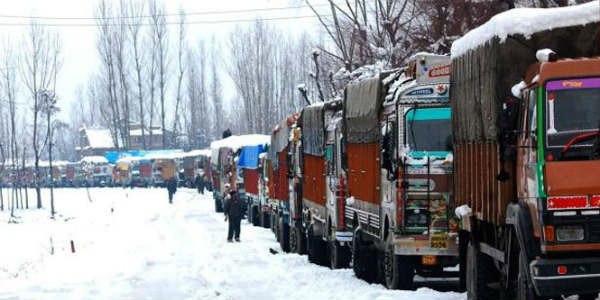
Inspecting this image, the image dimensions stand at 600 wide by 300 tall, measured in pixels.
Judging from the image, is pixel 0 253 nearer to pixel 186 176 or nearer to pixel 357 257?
pixel 357 257

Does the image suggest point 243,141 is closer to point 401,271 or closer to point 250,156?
point 250,156

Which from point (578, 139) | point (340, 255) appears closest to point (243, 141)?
point (340, 255)

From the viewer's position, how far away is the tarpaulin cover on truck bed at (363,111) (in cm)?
1931

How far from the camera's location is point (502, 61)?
12.3 meters

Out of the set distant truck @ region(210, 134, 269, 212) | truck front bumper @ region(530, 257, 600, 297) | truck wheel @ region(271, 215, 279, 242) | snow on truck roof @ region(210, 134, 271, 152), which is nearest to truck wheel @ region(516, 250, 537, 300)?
truck front bumper @ region(530, 257, 600, 297)

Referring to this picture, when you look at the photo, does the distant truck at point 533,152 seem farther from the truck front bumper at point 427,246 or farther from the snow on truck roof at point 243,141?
the snow on truck roof at point 243,141

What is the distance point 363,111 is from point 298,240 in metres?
9.91

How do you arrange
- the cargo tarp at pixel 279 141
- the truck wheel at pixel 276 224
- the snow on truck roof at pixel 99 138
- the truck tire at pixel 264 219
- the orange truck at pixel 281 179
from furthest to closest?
the snow on truck roof at pixel 99 138 → the truck tire at pixel 264 219 → the truck wheel at pixel 276 224 → the cargo tarp at pixel 279 141 → the orange truck at pixel 281 179

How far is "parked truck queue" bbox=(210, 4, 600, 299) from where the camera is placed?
11.1 meters

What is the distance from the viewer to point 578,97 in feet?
36.6

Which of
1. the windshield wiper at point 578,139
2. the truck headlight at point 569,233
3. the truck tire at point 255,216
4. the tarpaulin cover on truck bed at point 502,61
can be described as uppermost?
the tarpaulin cover on truck bed at point 502,61

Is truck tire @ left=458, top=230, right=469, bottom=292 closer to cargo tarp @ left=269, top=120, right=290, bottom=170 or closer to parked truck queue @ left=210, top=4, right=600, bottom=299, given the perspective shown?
parked truck queue @ left=210, top=4, right=600, bottom=299

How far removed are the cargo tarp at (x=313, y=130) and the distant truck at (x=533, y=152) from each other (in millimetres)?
10529

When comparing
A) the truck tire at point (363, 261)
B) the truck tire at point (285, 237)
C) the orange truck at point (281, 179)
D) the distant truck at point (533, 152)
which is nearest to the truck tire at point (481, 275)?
the distant truck at point (533, 152)
